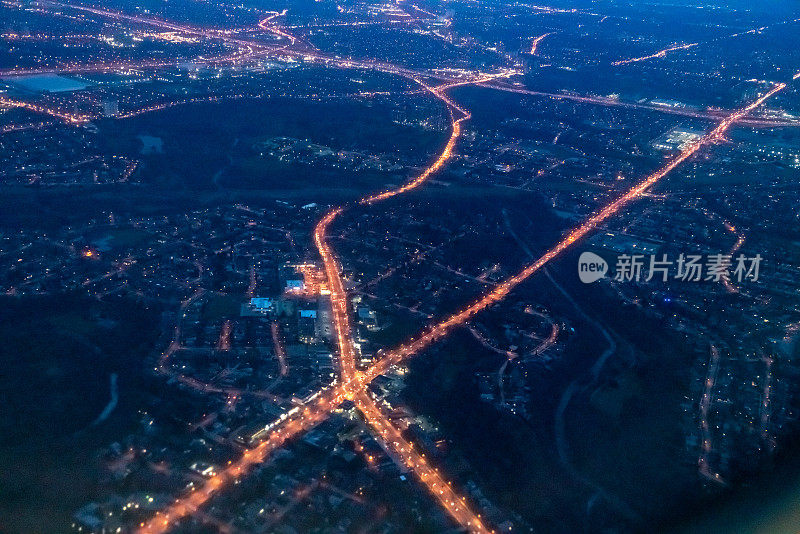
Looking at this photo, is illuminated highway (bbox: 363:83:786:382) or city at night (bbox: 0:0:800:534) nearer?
city at night (bbox: 0:0:800:534)

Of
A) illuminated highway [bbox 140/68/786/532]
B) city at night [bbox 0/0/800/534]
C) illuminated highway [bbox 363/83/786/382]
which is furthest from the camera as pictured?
illuminated highway [bbox 363/83/786/382]

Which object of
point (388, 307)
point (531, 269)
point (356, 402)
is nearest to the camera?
point (356, 402)

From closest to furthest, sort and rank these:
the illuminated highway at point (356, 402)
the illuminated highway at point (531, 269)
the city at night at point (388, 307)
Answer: the illuminated highway at point (356, 402)
the city at night at point (388, 307)
the illuminated highway at point (531, 269)

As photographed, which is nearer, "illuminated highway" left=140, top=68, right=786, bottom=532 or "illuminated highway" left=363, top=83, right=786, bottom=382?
"illuminated highway" left=140, top=68, right=786, bottom=532

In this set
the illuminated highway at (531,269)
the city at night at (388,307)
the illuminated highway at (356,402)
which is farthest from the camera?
the illuminated highway at (531,269)

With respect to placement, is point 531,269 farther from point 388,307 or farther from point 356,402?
point 356,402

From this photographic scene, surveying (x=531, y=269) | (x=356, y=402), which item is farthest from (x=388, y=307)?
(x=531, y=269)

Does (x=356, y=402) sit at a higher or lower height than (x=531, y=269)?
lower

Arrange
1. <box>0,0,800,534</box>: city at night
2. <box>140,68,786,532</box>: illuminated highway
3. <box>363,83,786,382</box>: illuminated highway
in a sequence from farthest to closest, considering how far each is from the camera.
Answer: <box>363,83,786,382</box>: illuminated highway
<box>0,0,800,534</box>: city at night
<box>140,68,786,532</box>: illuminated highway

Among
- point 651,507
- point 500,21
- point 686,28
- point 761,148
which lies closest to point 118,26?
point 500,21
